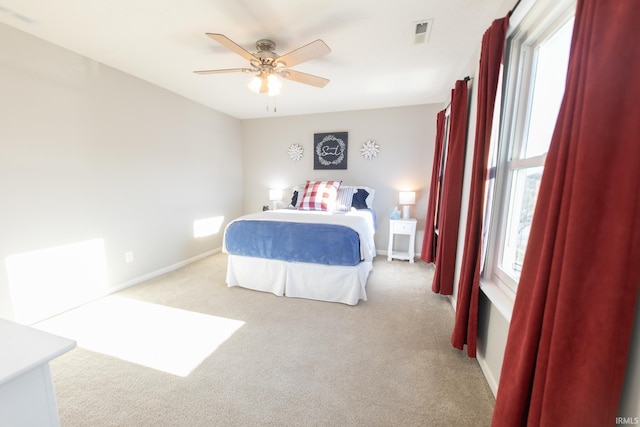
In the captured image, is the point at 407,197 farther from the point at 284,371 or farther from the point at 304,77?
the point at 284,371

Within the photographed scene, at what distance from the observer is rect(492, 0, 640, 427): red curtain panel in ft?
2.11

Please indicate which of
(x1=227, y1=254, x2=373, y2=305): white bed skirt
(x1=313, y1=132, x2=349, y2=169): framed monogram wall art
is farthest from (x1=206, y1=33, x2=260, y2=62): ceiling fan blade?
(x1=313, y1=132, x2=349, y2=169): framed monogram wall art

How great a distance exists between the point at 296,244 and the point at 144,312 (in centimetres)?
149

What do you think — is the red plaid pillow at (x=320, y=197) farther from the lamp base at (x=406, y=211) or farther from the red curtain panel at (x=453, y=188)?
the red curtain panel at (x=453, y=188)

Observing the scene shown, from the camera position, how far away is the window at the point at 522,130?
1257 millimetres

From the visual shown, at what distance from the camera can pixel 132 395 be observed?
1.44 meters

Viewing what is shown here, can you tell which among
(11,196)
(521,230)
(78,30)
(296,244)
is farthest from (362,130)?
(11,196)

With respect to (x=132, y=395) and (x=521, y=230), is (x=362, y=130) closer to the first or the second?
(x=521, y=230)

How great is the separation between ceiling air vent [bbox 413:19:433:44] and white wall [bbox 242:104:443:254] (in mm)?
1857

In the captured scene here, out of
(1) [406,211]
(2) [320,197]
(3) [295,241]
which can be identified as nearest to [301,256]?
(3) [295,241]

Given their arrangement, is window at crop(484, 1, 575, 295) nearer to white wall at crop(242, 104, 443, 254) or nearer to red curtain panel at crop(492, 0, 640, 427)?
red curtain panel at crop(492, 0, 640, 427)

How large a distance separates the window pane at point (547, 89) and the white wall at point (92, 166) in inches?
138

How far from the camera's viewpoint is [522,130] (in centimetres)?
148

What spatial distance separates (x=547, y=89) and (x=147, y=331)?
3.07m
